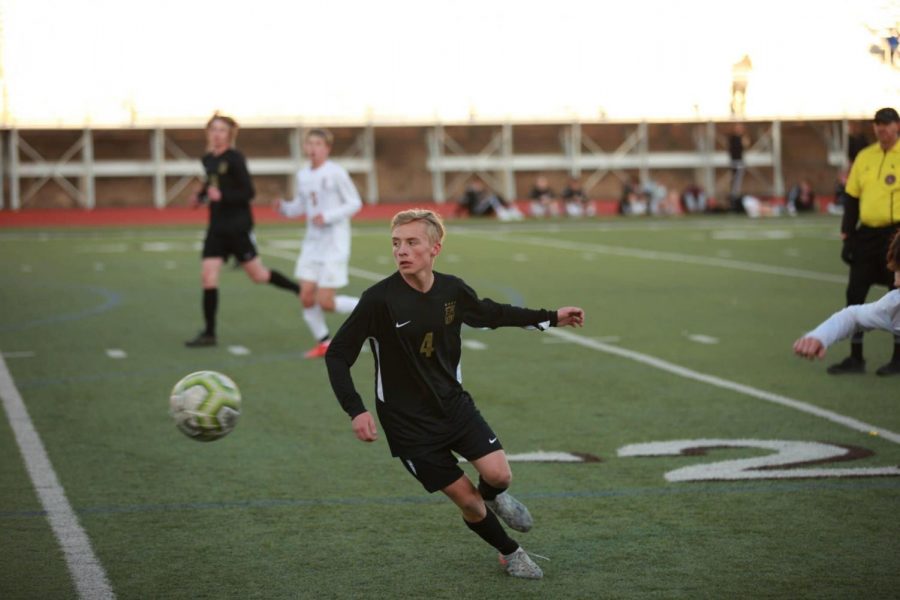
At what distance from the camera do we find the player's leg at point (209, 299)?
13.8 meters

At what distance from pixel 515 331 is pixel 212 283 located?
10.6 ft

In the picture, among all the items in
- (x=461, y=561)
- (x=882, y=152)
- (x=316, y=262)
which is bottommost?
(x=461, y=561)

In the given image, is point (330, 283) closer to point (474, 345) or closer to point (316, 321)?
point (316, 321)

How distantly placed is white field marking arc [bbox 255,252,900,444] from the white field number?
64 centimetres

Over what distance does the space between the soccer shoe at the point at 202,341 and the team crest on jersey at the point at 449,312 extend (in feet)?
27.0

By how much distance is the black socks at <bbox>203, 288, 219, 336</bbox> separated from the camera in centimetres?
1394

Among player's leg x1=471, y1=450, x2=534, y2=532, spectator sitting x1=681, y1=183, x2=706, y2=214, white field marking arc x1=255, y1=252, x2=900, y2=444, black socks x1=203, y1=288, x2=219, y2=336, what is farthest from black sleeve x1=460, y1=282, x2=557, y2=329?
spectator sitting x1=681, y1=183, x2=706, y2=214

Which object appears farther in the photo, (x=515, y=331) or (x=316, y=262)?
(x=515, y=331)

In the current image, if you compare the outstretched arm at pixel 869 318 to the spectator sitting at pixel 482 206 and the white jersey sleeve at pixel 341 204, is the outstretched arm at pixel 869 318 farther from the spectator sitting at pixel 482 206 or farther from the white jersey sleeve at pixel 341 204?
the spectator sitting at pixel 482 206

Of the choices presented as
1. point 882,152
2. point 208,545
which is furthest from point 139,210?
point 208,545

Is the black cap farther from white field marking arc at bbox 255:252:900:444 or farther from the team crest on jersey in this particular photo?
the team crest on jersey

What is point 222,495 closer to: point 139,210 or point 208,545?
point 208,545

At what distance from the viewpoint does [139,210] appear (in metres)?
48.5

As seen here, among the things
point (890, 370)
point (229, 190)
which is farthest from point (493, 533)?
point (229, 190)
